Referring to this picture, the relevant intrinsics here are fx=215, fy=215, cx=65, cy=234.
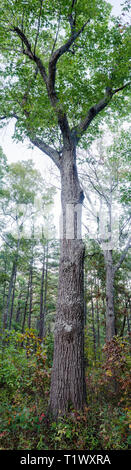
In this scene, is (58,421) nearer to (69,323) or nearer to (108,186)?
(69,323)

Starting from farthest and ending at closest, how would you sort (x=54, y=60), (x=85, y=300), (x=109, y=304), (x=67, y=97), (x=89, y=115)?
(x=85, y=300)
(x=109, y=304)
(x=89, y=115)
(x=67, y=97)
(x=54, y=60)

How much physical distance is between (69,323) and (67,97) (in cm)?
410

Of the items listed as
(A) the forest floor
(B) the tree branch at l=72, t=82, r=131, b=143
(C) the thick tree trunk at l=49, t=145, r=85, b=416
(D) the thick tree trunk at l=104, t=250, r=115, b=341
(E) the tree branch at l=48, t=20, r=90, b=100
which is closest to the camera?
(A) the forest floor

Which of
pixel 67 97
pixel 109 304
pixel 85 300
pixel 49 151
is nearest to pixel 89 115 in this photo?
pixel 67 97

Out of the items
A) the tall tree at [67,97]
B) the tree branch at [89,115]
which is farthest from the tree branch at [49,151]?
the tree branch at [89,115]

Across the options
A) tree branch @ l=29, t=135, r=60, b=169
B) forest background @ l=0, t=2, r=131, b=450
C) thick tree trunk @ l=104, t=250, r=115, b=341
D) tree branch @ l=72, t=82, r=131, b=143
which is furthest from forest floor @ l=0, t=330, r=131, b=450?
tree branch @ l=72, t=82, r=131, b=143

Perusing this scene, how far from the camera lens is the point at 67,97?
4188mm

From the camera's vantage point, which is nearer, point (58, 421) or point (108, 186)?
point (58, 421)

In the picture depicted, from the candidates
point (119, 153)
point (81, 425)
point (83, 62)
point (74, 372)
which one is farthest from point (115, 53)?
point (81, 425)

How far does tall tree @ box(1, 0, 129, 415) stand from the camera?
10.1ft

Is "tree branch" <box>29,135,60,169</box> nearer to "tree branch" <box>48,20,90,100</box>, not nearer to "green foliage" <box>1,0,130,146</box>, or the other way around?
"green foliage" <box>1,0,130,146</box>

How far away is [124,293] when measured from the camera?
10.8 m

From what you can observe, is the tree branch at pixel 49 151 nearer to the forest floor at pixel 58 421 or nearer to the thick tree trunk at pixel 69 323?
the thick tree trunk at pixel 69 323

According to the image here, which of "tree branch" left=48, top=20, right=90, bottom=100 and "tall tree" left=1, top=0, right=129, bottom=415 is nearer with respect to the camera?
"tall tree" left=1, top=0, right=129, bottom=415
